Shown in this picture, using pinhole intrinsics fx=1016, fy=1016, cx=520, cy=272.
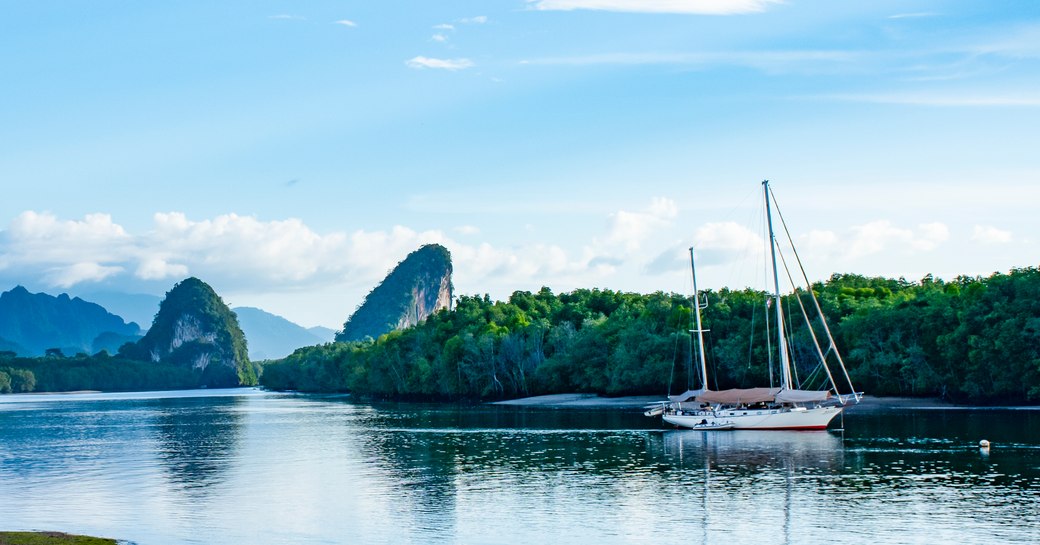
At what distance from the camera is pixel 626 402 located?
124438 millimetres

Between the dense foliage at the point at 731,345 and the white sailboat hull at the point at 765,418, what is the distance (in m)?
24.0

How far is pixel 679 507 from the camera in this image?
40031 millimetres

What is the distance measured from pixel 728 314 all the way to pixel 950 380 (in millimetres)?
32217

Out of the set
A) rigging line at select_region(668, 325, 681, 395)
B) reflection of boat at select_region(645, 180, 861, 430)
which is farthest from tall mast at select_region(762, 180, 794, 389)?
rigging line at select_region(668, 325, 681, 395)

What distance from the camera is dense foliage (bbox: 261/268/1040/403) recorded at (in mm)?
91250

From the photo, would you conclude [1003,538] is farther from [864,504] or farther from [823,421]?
[823,421]

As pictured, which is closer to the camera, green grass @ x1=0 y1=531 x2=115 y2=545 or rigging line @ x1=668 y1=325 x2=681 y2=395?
green grass @ x1=0 y1=531 x2=115 y2=545

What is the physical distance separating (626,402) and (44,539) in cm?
9744

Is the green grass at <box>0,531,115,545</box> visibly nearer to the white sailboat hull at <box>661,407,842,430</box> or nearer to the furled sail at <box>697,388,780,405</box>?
the white sailboat hull at <box>661,407,842,430</box>

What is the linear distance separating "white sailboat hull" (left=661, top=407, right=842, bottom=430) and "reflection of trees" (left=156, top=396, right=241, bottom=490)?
34.3 m

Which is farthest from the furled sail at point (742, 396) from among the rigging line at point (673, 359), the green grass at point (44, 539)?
the green grass at point (44, 539)

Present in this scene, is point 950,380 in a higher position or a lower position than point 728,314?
lower

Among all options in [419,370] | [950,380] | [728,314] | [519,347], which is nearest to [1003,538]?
[950,380]

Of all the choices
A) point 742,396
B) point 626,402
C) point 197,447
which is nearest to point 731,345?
point 626,402
